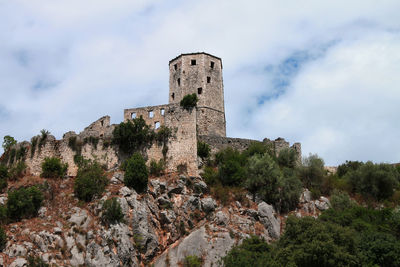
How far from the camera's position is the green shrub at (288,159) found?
41281 millimetres

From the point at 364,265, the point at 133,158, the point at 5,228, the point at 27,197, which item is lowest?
the point at 364,265

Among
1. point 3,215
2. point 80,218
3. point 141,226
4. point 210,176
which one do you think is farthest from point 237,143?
point 3,215

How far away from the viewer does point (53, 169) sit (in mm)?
36844

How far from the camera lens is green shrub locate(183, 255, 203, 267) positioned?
1145 inches

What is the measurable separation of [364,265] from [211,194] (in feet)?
→ 39.7

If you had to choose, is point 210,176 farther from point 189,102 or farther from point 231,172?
point 189,102

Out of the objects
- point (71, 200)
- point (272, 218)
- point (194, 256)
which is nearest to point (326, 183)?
point (272, 218)

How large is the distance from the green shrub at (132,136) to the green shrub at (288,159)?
11656mm

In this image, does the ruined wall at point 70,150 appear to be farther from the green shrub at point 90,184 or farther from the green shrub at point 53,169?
the green shrub at point 90,184

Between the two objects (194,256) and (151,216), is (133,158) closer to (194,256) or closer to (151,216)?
(151,216)

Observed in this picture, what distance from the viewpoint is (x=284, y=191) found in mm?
35500

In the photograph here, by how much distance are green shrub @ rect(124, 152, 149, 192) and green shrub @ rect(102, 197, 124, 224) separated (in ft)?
9.32

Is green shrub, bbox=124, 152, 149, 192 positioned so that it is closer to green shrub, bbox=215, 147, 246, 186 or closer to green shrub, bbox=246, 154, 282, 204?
green shrub, bbox=215, 147, 246, 186

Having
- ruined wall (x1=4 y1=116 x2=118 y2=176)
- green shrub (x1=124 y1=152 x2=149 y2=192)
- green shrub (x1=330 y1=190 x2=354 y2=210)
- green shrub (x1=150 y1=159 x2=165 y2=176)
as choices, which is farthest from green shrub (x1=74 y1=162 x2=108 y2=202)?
green shrub (x1=330 y1=190 x2=354 y2=210)
